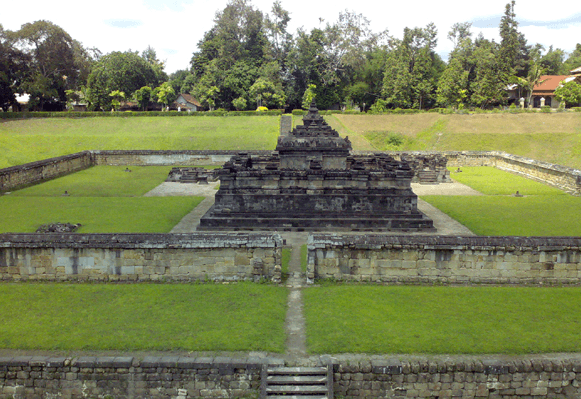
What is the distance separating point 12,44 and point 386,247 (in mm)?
54383

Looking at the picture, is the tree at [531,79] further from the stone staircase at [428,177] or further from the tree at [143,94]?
the tree at [143,94]

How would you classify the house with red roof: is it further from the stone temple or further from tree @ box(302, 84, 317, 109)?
the stone temple

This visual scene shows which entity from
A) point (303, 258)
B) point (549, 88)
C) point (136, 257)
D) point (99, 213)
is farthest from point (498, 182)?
point (549, 88)

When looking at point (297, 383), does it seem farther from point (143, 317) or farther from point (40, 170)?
point (40, 170)

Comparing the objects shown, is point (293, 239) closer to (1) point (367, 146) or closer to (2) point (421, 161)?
(2) point (421, 161)

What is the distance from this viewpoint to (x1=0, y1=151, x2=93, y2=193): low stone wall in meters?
24.2

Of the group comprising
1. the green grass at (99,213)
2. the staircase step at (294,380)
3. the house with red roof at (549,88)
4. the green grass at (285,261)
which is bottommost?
the staircase step at (294,380)

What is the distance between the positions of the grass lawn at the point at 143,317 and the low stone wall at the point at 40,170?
636 inches

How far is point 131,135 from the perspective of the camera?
1697 inches

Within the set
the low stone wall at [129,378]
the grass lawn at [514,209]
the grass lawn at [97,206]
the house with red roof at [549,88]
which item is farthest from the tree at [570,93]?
the low stone wall at [129,378]

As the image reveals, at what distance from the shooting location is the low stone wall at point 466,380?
724cm

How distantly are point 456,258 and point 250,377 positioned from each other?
5.90 metres

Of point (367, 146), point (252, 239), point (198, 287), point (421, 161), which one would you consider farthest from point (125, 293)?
point (367, 146)

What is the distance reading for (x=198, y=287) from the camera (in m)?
10.6
